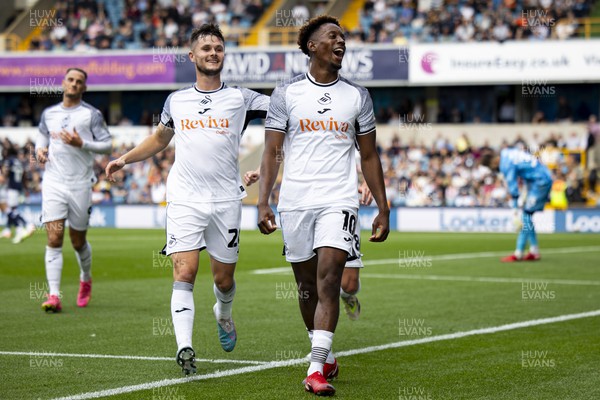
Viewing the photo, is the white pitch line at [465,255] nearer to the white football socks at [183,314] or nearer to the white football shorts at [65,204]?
the white football shorts at [65,204]

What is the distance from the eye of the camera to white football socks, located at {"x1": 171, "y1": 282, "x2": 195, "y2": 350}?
745 cm

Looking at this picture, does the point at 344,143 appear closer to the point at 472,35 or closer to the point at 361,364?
the point at 361,364

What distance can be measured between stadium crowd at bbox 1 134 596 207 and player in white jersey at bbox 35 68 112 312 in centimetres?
2168

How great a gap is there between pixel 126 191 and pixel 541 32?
→ 622 inches

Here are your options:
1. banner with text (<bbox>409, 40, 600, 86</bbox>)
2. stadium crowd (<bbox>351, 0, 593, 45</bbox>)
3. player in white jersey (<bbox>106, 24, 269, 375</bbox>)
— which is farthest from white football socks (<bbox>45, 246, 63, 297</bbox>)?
stadium crowd (<bbox>351, 0, 593, 45</bbox>)

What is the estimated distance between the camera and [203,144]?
26.3ft

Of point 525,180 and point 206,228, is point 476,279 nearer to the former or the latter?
point 525,180

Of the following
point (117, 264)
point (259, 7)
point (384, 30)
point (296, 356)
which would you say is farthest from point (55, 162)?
point (259, 7)

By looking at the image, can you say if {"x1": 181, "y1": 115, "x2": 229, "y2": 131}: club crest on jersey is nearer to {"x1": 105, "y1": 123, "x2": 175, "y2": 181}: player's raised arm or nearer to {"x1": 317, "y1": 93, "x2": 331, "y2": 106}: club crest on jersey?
{"x1": 105, "y1": 123, "x2": 175, "y2": 181}: player's raised arm

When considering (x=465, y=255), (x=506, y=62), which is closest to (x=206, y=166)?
(x=465, y=255)

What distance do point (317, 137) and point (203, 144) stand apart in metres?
1.14

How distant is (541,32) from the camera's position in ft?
122

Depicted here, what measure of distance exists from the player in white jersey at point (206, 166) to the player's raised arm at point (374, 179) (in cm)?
116

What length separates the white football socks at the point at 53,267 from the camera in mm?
11891
